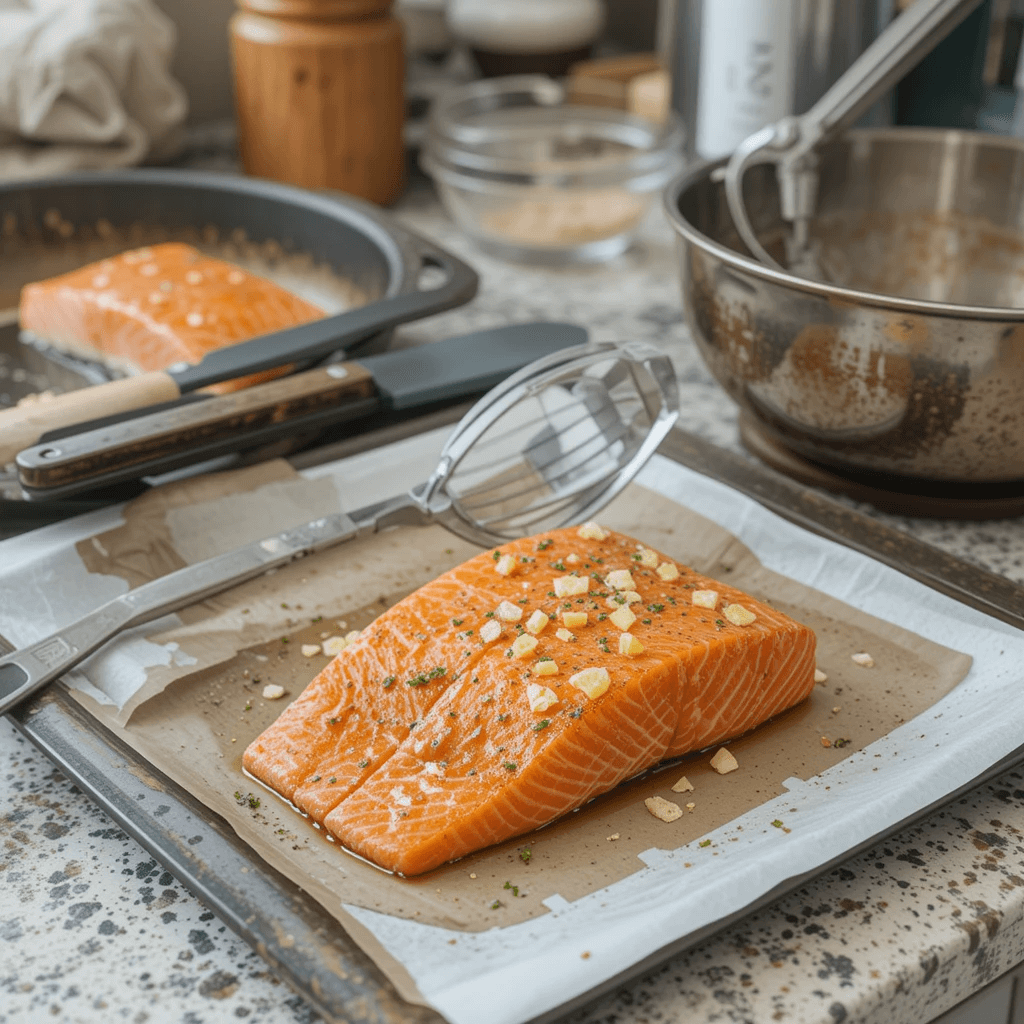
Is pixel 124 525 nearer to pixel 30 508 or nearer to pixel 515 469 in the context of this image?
pixel 30 508

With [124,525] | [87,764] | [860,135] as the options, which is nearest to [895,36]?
[860,135]

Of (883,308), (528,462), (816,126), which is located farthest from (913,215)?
(528,462)

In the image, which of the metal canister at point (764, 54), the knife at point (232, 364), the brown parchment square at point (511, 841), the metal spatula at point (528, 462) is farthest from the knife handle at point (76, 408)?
the metal canister at point (764, 54)

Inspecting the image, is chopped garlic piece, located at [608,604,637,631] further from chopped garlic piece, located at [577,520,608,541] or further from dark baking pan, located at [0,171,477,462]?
dark baking pan, located at [0,171,477,462]

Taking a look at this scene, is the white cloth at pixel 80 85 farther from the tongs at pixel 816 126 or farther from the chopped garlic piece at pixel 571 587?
the chopped garlic piece at pixel 571 587

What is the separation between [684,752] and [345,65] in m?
1.39

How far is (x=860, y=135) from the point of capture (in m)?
1.36

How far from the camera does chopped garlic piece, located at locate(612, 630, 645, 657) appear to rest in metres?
0.82

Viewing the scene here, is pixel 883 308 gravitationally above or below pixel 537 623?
above

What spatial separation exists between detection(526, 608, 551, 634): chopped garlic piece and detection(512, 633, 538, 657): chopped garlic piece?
0.01 metres

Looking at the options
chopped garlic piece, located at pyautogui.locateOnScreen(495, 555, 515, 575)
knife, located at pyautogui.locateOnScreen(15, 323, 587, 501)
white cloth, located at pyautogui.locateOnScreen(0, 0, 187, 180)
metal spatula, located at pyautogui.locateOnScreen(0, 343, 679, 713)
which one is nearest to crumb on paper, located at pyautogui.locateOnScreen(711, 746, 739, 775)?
chopped garlic piece, located at pyautogui.locateOnScreen(495, 555, 515, 575)

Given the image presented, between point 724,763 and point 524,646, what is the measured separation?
163 mm

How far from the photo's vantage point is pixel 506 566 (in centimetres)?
92

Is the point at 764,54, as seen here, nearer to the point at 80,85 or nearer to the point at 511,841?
the point at 80,85
